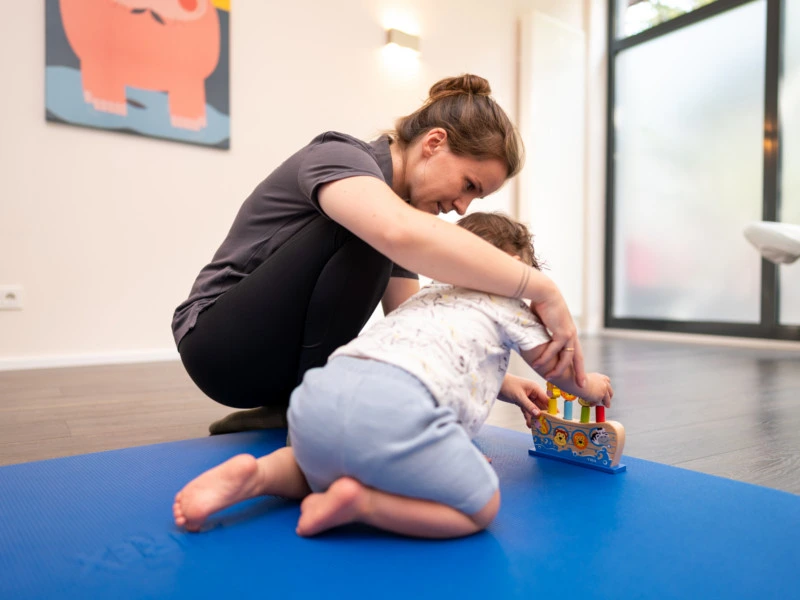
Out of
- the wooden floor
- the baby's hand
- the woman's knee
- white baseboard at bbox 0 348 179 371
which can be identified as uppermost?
the baby's hand

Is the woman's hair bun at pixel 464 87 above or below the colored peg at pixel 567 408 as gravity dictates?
above

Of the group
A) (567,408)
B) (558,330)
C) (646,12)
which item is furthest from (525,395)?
(646,12)

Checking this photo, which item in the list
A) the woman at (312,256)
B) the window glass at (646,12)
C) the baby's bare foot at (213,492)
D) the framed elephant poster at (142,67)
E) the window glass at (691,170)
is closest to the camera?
the baby's bare foot at (213,492)

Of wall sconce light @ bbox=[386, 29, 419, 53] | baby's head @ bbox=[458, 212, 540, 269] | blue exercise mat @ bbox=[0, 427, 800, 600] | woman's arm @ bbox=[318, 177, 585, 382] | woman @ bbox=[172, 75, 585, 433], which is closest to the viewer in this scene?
blue exercise mat @ bbox=[0, 427, 800, 600]

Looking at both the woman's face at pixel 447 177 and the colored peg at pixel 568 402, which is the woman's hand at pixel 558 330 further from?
the woman's face at pixel 447 177

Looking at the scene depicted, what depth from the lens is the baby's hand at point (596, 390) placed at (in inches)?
42.6

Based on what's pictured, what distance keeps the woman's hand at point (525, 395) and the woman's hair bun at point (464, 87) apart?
0.56 m

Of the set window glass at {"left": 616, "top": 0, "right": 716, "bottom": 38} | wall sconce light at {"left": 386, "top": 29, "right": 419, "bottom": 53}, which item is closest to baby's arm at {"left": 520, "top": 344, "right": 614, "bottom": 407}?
wall sconce light at {"left": 386, "top": 29, "right": 419, "bottom": 53}

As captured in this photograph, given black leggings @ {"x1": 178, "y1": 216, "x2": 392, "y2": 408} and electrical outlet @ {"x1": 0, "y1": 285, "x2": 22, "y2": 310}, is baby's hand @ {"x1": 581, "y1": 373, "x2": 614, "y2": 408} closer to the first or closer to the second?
black leggings @ {"x1": 178, "y1": 216, "x2": 392, "y2": 408}

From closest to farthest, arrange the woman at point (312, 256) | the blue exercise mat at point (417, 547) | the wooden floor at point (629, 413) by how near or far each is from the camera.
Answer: the blue exercise mat at point (417, 547) < the woman at point (312, 256) < the wooden floor at point (629, 413)

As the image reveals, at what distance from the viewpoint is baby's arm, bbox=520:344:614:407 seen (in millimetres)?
985

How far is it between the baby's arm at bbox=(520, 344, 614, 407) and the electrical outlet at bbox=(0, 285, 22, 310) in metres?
2.46

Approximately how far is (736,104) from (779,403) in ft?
9.76

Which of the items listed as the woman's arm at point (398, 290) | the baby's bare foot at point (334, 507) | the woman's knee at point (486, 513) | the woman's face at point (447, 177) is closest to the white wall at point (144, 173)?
the woman's arm at point (398, 290)
